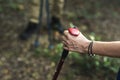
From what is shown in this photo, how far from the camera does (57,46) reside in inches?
150

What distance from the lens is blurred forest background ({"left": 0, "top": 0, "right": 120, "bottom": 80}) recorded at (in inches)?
144

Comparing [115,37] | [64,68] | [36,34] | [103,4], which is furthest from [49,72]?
[103,4]

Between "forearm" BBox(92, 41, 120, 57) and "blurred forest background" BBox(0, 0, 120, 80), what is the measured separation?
58.6 inches

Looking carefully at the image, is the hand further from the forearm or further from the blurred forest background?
the blurred forest background

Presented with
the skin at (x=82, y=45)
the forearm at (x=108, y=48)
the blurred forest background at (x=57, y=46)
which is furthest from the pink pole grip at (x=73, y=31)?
the blurred forest background at (x=57, y=46)

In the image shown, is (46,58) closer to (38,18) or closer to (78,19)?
(38,18)

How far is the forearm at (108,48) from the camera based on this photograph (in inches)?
77.2

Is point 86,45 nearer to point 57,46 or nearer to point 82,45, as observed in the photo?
point 82,45

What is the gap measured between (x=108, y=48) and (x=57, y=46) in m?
1.83

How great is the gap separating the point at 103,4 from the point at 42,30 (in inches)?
53.2

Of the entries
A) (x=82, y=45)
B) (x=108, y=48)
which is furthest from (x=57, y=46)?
(x=108, y=48)

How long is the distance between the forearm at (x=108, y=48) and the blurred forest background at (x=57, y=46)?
58.6 inches

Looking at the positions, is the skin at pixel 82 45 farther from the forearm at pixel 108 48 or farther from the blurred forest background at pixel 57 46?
the blurred forest background at pixel 57 46

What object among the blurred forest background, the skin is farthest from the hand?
the blurred forest background
